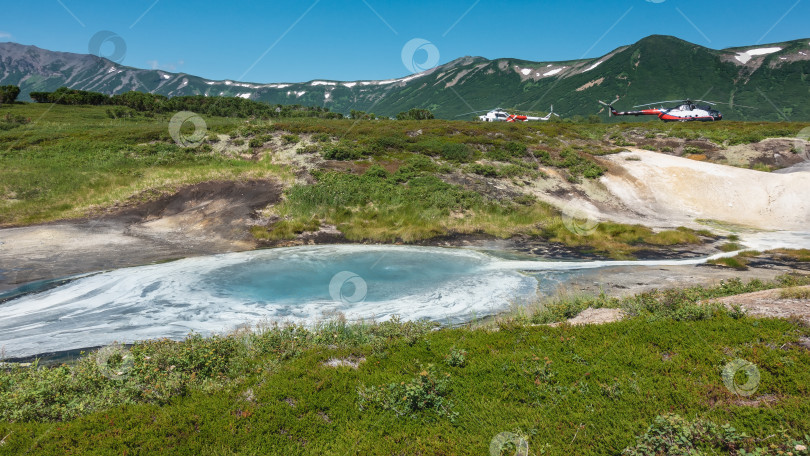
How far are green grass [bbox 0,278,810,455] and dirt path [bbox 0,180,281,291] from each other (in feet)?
42.6

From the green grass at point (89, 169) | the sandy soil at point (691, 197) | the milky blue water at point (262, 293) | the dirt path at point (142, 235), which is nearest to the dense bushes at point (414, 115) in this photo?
the green grass at point (89, 169)

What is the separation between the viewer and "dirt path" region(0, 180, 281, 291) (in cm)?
2084

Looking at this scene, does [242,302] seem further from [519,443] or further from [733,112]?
Result: [733,112]

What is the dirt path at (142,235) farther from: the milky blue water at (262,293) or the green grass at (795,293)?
the green grass at (795,293)

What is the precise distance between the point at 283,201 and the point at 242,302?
1502cm

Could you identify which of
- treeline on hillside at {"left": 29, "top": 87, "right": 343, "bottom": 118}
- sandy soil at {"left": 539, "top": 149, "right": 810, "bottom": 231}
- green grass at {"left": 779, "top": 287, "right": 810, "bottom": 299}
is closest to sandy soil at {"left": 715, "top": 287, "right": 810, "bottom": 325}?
green grass at {"left": 779, "top": 287, "right": 810, "bottom": 299}

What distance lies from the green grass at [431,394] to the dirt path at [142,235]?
511 inches

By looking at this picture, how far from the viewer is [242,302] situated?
56.8 ft

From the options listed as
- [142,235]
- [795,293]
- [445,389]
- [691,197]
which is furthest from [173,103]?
[795,293]

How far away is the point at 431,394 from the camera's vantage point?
8.23m

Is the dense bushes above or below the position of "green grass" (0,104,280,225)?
above

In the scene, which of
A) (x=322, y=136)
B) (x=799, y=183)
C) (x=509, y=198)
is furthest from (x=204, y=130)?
(x=799, y=183)

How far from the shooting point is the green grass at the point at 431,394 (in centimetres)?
702

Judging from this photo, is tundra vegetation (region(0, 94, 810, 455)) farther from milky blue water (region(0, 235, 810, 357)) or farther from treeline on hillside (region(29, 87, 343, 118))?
treeline on hillside (region(29, 87, 343, 118))
